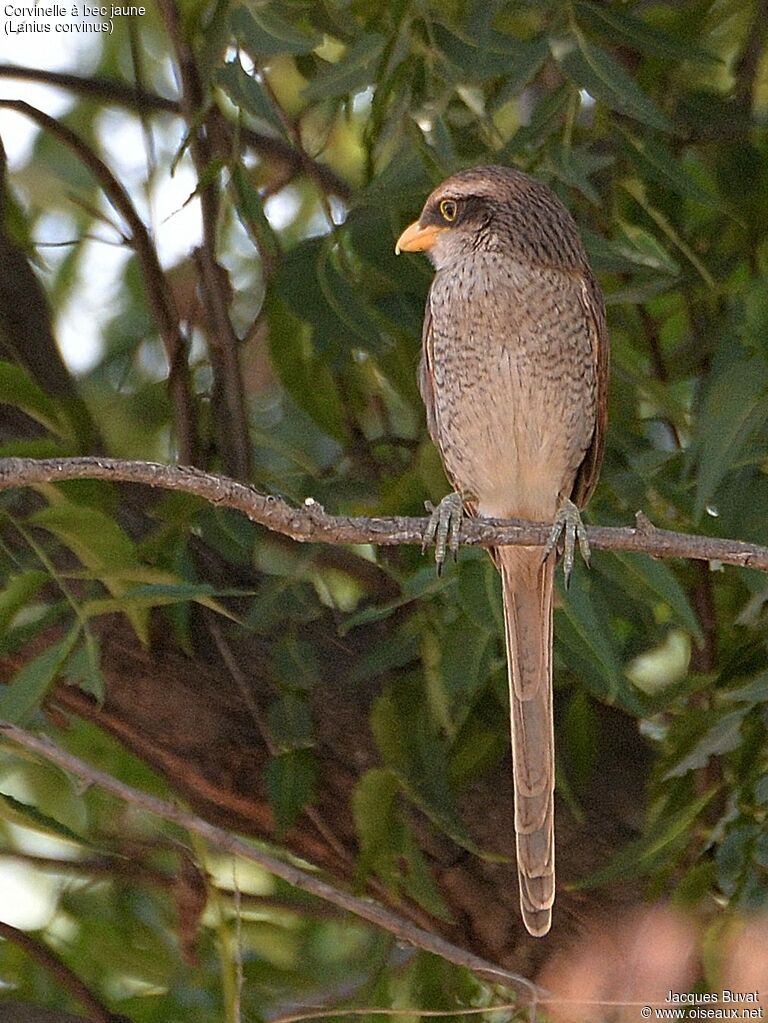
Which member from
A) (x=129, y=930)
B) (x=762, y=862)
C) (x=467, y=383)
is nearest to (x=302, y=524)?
(x=762, y=862)

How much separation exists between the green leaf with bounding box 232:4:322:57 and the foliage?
1 centimetres

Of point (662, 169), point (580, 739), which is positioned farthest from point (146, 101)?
point (580, 739)

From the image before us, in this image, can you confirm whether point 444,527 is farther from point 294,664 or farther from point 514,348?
point 514,348

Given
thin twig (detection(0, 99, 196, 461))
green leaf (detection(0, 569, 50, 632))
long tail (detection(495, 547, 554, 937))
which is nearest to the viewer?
green leaf (detection(0, 569, 50, 632))

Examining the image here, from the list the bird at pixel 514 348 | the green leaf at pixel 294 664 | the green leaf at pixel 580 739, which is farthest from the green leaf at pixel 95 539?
the green leaf at pixel 580 739

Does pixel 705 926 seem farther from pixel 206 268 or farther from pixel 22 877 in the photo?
pixel 22 877

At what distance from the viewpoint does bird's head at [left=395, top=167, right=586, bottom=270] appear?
3.64 meters

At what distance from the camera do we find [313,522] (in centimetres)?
252

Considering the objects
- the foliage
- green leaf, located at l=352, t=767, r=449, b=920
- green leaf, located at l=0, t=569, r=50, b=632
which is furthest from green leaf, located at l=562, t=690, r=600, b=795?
green leaf, located at l=0, t=569, r=50, b=632

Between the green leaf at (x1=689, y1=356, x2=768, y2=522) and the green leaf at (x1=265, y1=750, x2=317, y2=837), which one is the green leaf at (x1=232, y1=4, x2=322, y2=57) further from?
the green leaf at (x1=265, y1=750, x2=317, y2=837)

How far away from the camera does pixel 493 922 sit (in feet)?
12.0

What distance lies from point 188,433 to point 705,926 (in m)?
1.58

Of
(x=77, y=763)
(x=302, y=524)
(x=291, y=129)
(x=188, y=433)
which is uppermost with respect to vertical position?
(x=291, y=129)

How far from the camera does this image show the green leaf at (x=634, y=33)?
3.35 meters
